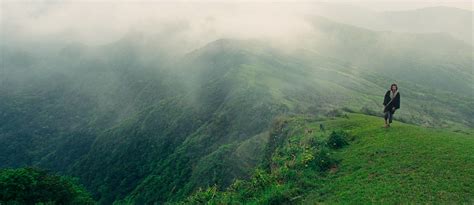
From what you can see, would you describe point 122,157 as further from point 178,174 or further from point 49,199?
point 49,199

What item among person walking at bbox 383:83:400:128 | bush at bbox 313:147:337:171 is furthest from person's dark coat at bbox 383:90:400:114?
bush at bbox 313:147:337:171

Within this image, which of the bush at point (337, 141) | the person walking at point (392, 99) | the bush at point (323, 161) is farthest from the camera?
the bush at point (337, 141)

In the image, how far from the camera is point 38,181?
174 feet

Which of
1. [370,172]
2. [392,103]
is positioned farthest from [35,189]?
[370,172]

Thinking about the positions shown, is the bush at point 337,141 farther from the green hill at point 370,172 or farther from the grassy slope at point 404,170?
the grassy slope at point 404,170

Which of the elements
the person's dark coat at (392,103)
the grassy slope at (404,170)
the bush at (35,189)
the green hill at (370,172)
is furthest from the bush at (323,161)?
the bush at (35,189)

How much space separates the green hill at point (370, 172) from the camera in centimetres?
1989

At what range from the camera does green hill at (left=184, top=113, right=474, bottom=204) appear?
19891 millimetres

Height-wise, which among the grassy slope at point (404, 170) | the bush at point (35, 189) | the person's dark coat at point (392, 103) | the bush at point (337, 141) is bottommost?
the bush at point (35, 189)

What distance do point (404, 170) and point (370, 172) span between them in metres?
1.83

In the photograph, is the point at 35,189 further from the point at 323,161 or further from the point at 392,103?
the point at 392,103

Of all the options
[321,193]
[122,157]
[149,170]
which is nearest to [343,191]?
[321,193]

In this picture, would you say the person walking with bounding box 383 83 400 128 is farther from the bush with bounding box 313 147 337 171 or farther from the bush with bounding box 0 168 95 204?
the bush with bounding box 0 168 95 204

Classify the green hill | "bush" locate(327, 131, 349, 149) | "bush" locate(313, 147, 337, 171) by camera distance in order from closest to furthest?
the green hill, "bush" locate(313, 147, 337, 171), "bush" locate(327, 131, 349, 149)
